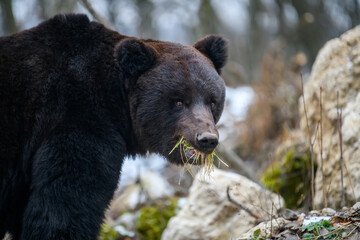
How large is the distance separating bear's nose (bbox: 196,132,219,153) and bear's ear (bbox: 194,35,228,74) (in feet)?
4.56

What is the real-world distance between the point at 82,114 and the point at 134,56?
0.85 m

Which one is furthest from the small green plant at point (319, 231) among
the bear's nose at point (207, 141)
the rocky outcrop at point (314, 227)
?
the bear's nose at point (207, 141)

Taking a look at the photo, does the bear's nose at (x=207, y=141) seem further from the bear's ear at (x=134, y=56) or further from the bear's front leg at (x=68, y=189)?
the bear's ear at (x=134, y=56)

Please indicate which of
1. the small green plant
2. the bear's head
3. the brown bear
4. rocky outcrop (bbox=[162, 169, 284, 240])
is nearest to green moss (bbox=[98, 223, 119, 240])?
rocky outcrop (bbox=[162, 169, 284, 240])

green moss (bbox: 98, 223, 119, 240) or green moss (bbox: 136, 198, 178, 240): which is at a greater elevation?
green moss (bbox: 136, 198, 178, 240)

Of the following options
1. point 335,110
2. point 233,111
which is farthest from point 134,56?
point 233,111

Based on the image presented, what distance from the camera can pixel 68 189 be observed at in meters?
3.67

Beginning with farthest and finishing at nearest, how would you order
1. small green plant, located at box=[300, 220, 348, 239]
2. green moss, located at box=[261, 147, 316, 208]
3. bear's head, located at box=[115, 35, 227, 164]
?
green moss, located at box=[261, 147, 316, 208]
bear's head, located at box=[115, 35, 227, 164]
small green plant, located at box=[300, 220, 348, 239]

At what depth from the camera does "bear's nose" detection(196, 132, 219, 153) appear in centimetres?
386

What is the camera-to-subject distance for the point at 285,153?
23.3 feet

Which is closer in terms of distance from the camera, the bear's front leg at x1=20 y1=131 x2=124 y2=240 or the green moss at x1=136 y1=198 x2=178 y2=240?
the bear's front leg at x1=20 y1=131 x2=124 y2=240

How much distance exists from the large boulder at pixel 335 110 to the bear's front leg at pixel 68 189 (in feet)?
8.80

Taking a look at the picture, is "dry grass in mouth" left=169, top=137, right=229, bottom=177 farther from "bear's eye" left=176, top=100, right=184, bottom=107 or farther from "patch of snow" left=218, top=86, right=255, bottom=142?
"patch of snow" left=218, top=86, right=255, bottom=142

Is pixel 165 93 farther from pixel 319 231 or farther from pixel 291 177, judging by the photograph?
pixel 291 177
